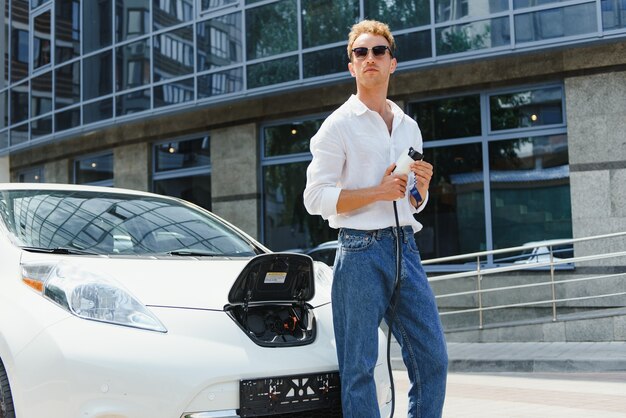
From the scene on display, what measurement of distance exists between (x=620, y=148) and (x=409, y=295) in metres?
8.84

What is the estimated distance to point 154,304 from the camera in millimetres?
3350

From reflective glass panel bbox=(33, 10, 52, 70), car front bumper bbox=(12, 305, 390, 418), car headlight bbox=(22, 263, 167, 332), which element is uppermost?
reflective glass panel bbox=(33, 10, 52, 70)

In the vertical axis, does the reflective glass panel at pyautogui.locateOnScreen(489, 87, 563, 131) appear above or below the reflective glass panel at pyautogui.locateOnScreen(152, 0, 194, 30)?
below

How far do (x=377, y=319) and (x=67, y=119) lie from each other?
14.6 metres

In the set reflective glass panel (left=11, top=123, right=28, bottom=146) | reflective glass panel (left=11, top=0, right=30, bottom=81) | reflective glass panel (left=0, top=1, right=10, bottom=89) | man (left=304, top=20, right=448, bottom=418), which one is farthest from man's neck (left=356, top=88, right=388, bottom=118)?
reflective glass panel (left=0, top=1, right=10, bottom=89)

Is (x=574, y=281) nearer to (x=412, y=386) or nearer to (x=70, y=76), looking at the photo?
(x=412, y=386)

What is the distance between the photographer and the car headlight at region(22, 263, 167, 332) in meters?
3.28

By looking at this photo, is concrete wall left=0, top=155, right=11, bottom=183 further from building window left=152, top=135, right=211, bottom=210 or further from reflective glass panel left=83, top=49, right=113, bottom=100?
building window left=152, top=135, right=211, bottom=210

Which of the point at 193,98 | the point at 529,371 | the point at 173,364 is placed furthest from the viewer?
the point at 193,98

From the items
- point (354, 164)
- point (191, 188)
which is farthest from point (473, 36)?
point (354, 164)

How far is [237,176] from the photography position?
47.7ft

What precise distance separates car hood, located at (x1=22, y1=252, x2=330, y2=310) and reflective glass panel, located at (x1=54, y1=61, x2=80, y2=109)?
44.5ft

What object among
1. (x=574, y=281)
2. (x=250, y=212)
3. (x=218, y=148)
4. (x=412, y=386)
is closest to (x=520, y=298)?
(x=574, y=281)

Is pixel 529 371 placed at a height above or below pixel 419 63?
A: below
